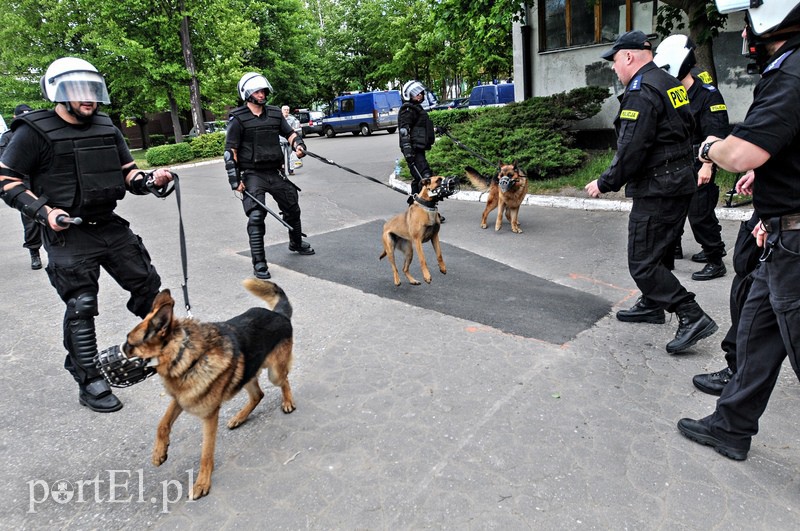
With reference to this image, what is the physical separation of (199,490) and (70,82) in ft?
8.68

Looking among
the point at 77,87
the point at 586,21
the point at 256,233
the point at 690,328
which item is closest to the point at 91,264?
the point at 77,87

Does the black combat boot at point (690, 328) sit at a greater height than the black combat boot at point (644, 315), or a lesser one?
greater

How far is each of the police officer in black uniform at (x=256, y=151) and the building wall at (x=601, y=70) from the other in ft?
29.3

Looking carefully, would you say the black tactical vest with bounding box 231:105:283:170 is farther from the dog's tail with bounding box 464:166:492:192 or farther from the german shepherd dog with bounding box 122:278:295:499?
the dog's tail with bounding box 464:166:492:192

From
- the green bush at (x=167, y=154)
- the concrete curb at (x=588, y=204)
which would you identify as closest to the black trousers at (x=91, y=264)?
the concrete curb at (x=588, y=204)

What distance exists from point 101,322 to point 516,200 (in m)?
5.73

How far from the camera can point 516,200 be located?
7.95 metres

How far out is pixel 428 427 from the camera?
3240mm

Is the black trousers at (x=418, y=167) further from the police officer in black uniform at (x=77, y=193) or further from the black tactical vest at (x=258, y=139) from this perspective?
the police officer in black uniform at (x=77, y=193)

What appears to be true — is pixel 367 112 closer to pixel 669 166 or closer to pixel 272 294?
pixel 669 166

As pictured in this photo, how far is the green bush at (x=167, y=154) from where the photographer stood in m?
22.5

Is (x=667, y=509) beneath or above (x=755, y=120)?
beneath

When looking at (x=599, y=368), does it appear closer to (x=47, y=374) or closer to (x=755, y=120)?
(x=755, y=120)

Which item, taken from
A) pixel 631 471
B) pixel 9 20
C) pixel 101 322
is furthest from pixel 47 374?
pixel 9 20
